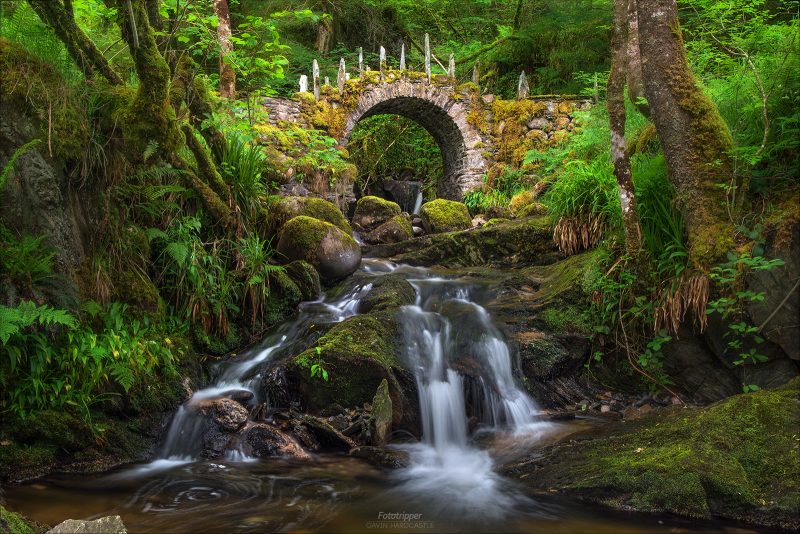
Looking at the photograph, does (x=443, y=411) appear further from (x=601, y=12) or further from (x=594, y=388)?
(x=601, y=12)

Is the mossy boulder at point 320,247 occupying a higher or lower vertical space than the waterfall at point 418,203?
lower

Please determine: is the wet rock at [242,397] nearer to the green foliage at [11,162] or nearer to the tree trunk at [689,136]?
the green foliage at [11,162]

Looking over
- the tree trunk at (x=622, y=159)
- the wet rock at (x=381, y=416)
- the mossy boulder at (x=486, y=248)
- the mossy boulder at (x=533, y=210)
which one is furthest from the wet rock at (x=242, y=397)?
the mossy boulder at (x=533, y=210)

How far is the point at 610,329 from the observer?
5.14m

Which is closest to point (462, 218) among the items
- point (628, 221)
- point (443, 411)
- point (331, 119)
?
point (331, 119)

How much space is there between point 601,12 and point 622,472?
534 inches

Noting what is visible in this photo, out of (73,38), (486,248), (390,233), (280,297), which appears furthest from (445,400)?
(390,233)

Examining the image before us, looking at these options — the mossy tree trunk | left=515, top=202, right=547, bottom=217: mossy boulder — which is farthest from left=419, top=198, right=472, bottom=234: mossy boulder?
the mossy tree trunk

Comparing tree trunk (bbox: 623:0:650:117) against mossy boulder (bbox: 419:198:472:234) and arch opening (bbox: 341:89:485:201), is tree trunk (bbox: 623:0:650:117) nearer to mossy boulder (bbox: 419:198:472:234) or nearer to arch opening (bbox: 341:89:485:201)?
mossy boulder (bbox: 419:198:472:234)

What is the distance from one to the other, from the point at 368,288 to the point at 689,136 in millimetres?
3898

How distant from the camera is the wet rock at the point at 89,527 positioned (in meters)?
1.86

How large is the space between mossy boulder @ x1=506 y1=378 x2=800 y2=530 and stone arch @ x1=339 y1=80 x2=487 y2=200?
1044 cm

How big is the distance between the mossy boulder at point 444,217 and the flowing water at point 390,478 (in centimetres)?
528

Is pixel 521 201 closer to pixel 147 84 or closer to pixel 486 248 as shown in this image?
pixel 486 248
